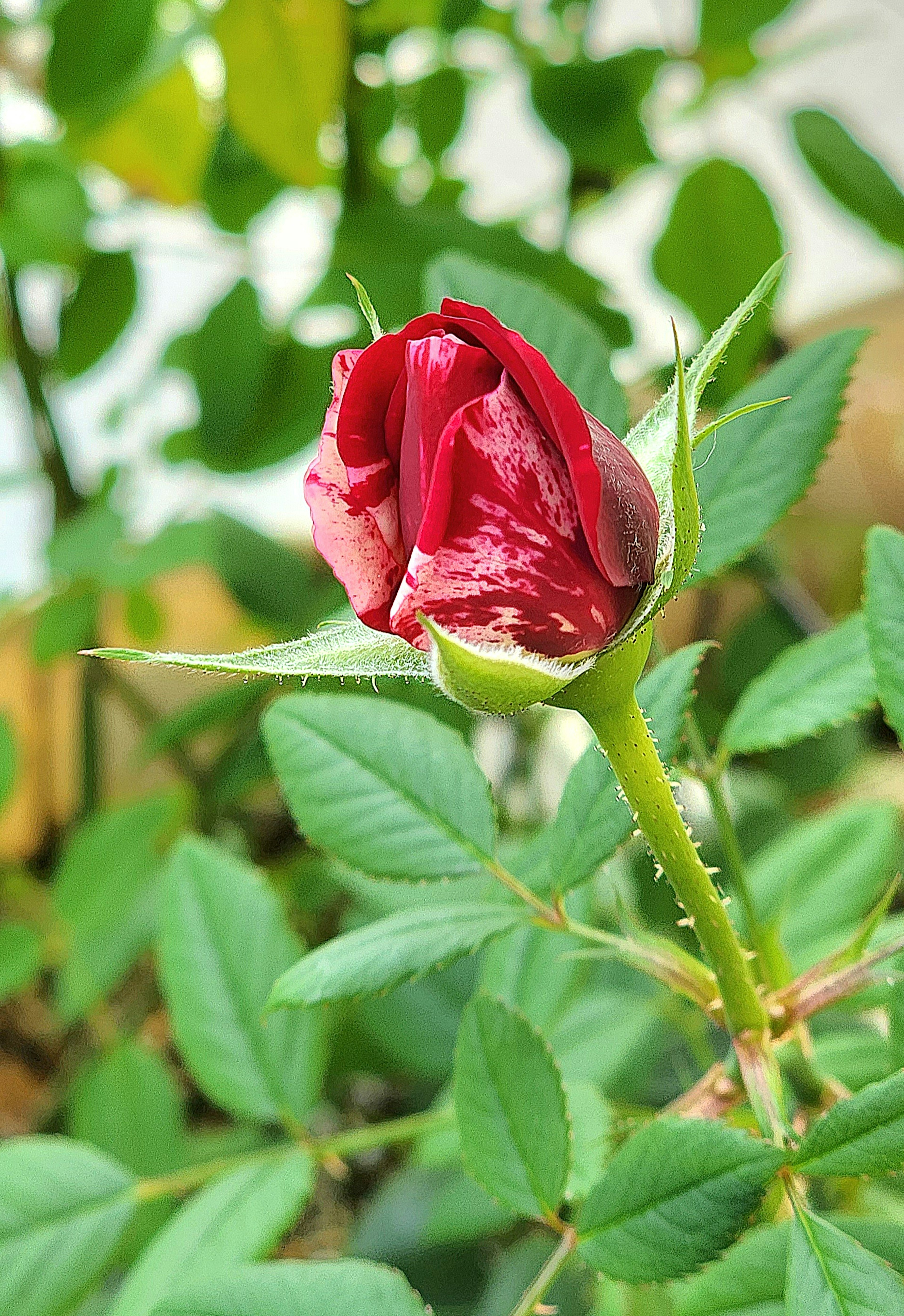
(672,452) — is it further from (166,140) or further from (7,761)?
(166,140)

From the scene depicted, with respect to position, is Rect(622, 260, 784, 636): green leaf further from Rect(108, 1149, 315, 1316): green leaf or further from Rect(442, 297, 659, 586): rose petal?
Rect(108, 1149, 315, 1316): green leaf

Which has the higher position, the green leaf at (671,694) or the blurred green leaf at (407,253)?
the blurred green leaf at (407,253)

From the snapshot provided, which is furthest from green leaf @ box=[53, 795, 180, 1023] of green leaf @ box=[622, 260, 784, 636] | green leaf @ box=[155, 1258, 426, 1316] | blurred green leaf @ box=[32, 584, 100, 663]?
green leaf @ box=[622, 260, 784, 636]

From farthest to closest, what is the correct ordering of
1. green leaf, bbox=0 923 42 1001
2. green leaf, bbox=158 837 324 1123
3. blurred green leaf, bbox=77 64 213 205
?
blurred green leaf, bbox=77 64 213 205 → green leaf, bbox=0 923 42 1001 → green leaf, bbox=158 837 324 1123

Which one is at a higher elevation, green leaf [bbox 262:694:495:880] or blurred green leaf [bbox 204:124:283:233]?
blurred green leaf [bbox 204:124:283:233]

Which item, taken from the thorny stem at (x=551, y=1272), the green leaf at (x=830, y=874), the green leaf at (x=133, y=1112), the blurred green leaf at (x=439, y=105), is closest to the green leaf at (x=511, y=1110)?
the thorny stem at (x=551, y=1272)

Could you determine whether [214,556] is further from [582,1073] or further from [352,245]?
[582,1073]

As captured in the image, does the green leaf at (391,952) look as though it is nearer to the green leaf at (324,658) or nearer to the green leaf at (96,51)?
the green leaf at (324,658)
